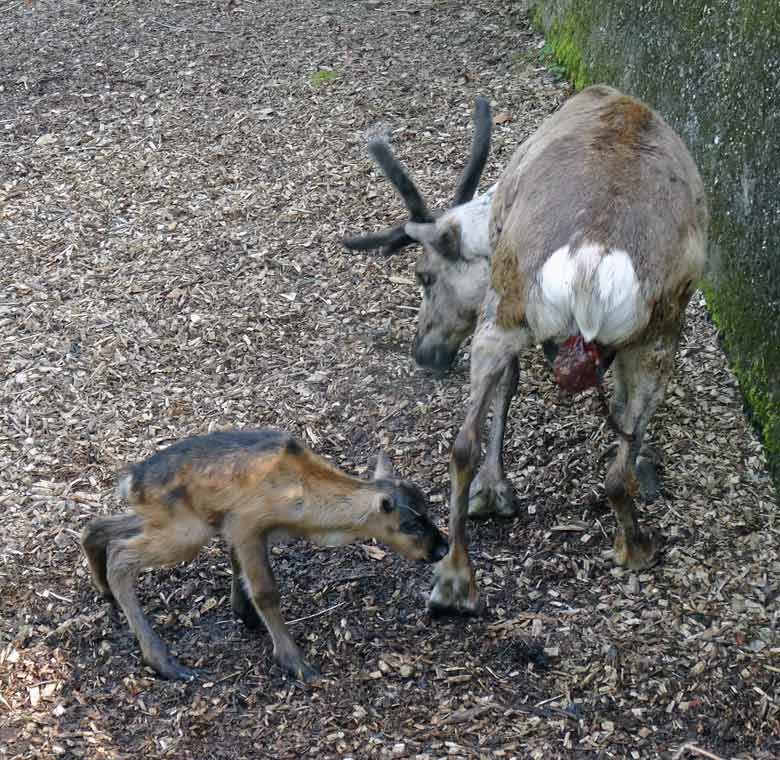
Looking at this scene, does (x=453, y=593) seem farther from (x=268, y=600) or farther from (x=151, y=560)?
(x=151, y=560)

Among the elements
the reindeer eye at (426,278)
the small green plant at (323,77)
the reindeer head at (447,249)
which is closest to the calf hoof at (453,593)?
the reindeer head at (447,249)

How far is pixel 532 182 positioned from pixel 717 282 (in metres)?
2.06

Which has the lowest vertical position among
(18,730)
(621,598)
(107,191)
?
(621,598)

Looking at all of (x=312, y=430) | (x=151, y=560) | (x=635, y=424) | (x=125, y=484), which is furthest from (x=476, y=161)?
(x=151, y=560)

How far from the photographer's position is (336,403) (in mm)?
6176

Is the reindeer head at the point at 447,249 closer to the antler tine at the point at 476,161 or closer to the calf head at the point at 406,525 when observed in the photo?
the antler tine at the point at 476,161

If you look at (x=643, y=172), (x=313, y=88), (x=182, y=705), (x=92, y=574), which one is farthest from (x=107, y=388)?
(x=313, y=88)

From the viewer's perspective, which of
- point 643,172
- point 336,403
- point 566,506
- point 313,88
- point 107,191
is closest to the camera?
point 643,172

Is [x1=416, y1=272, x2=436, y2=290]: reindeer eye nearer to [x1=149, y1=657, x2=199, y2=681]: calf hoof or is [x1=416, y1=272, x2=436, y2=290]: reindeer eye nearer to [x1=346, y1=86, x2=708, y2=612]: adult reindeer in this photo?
[x1=346, y1=86, x2=708, y2=612]: adult reindeer

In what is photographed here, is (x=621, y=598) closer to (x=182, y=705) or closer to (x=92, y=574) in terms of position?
(x=182, y=705)

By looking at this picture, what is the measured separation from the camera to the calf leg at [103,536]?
4.63m

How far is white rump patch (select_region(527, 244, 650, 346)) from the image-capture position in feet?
13.8

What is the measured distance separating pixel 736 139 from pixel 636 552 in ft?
8.09

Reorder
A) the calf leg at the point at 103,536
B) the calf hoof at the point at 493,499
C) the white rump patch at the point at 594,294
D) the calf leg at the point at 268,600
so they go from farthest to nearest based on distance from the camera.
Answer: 1. the calf hoof at the point at 493,499
2. the calf leg at the point at 103,536
3. the calf leg at the point at 268,600
4. the white rump patch at the point at 594,294
